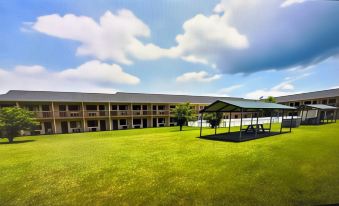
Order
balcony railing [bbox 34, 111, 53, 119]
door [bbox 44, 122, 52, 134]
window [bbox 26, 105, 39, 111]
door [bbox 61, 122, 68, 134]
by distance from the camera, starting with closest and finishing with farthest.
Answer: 1. window [bbox 26, 105, 39, 111]
2. balcony railing [bbox 34, 111, 53, 119]
3. door [bbox 44, 122, 52, 134]
4. door [bbox 61, 122, 68, 134]

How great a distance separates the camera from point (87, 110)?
18.0 m

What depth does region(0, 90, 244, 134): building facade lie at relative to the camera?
1125 cm

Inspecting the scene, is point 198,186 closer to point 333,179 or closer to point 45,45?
point 333,179

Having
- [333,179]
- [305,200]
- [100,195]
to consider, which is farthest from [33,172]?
[333,179]

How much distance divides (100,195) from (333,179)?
625 cm

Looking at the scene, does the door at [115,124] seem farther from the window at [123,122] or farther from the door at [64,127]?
the door at [64,127]

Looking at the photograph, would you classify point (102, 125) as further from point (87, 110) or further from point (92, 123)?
point (87, 110)

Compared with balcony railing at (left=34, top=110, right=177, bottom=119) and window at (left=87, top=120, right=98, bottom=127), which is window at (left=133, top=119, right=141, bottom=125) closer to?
balcony railing at (left=34, top=110, right=177, bottom=119)

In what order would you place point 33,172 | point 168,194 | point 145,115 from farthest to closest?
point 145,115, point 33,172, point 168,194

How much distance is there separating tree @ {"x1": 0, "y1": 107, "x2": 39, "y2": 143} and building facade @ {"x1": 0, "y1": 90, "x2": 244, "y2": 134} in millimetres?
1006

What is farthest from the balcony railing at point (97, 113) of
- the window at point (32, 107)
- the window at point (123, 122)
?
the window at point (123, 122)

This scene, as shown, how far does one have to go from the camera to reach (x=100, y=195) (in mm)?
3406

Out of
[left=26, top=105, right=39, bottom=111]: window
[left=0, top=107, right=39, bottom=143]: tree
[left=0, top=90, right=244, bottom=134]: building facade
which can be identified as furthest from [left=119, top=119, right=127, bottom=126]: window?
[left=0, top=107, right=39, bottom=143]: tree

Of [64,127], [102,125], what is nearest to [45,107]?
[64,127]
